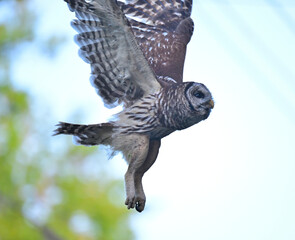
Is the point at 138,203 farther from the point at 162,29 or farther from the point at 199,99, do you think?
the point at 162,29

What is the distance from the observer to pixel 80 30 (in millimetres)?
4855

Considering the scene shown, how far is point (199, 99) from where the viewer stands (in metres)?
4.43

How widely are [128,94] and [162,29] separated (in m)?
1.52

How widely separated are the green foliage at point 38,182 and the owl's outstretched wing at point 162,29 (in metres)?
11.7

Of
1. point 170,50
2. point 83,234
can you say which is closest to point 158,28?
point 170,50

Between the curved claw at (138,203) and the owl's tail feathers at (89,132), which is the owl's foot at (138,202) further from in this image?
the owl's tail feathers at (89,132)

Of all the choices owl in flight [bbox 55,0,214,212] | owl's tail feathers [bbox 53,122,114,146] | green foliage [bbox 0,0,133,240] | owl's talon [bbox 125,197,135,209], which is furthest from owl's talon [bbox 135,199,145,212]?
green foliage [bbox 0,0,133,240]

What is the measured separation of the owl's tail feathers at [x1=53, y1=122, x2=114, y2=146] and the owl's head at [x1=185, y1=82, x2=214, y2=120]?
2.33 feet

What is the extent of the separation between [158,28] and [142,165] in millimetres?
1889

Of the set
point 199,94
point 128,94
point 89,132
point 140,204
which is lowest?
point 140,204

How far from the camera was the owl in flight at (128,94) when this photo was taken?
454 centimetres

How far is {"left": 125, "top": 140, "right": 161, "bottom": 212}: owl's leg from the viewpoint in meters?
4.61

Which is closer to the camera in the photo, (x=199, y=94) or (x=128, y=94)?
(x=199, y=94)

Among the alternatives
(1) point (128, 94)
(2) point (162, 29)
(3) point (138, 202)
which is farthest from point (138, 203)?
(2) point (162, 29)
